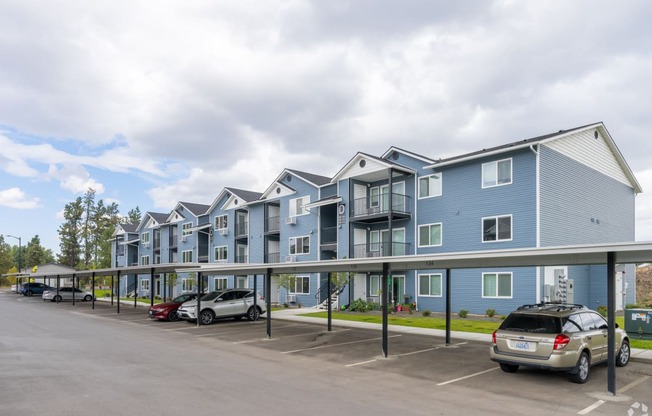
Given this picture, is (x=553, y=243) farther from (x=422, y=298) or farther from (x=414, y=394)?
(x=414, y=394)

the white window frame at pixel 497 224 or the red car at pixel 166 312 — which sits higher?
the white window frame at pixel 497 224

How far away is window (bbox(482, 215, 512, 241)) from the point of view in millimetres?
25797

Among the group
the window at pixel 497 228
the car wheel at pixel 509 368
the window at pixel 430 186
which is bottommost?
the car wheel at pixel 509 368

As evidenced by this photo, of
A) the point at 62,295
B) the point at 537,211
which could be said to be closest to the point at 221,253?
the point at 62,295

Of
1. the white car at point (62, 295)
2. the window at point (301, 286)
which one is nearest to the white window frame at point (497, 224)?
the window at point (301, 286)

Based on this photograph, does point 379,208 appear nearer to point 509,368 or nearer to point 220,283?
point 220,283

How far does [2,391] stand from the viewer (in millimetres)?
9172

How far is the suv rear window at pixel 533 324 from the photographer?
33.4ft

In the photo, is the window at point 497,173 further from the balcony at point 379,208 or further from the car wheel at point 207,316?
the car wheel at point 207,316

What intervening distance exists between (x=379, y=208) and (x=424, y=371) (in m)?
20.7

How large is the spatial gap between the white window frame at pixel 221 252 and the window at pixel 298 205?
10.4 metres

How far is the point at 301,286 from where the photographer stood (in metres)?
37.1

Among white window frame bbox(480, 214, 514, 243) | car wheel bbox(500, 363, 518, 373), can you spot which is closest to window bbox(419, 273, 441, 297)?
white window frame bbox(480, 214, 514, 243)

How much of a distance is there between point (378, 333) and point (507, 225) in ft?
35.8
